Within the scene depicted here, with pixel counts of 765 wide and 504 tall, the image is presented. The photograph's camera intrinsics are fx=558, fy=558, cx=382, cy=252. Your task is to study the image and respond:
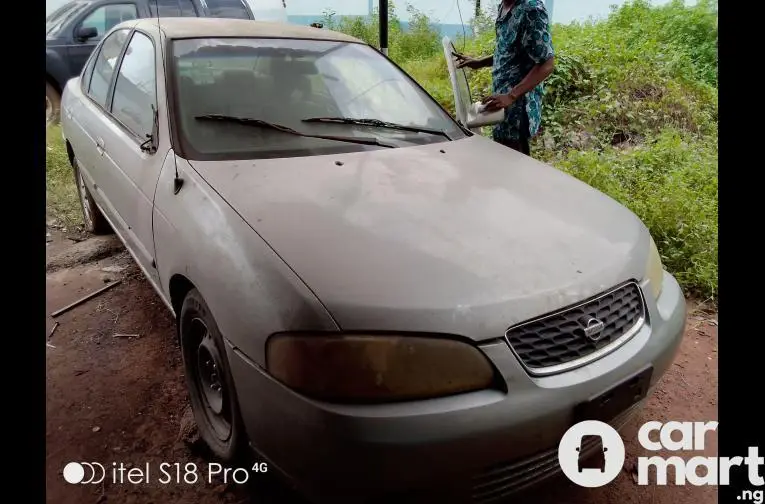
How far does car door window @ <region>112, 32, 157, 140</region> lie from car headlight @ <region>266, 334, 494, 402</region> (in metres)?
1.44

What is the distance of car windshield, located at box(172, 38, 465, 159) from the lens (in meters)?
2.09

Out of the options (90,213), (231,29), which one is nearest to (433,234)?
(231,29)

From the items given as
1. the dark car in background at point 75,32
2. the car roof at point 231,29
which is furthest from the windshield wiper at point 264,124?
the dark car in background at point 75,32

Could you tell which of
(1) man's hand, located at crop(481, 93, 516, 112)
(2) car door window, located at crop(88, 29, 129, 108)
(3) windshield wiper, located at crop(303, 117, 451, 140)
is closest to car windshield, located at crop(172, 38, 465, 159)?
(3) windshield wiper, located at crop(303, 117, 451, 140)

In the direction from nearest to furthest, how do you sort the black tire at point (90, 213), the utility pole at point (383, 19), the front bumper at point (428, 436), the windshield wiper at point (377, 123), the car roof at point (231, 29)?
the front bumper at point (428, 436)
the windshield wiper at point (377, 123)
the car roof at point (231, 29)
the black tire at point (90, 213)
the utility pole at point (383, 19)

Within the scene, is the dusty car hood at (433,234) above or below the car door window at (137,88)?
below

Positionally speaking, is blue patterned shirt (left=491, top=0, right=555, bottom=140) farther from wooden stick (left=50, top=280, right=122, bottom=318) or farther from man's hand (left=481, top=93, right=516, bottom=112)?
wooden stick (left=50, top=280, right=122, bottom=318)

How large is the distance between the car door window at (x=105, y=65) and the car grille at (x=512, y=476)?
2.80 meters

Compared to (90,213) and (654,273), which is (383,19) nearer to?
(90,213)

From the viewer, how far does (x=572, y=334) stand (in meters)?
1.46

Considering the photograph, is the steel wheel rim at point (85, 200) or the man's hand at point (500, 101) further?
the steel wheel rim at point (85, 200)

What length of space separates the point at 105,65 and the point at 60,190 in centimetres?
193

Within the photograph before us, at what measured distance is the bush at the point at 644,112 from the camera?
3.57 metres
